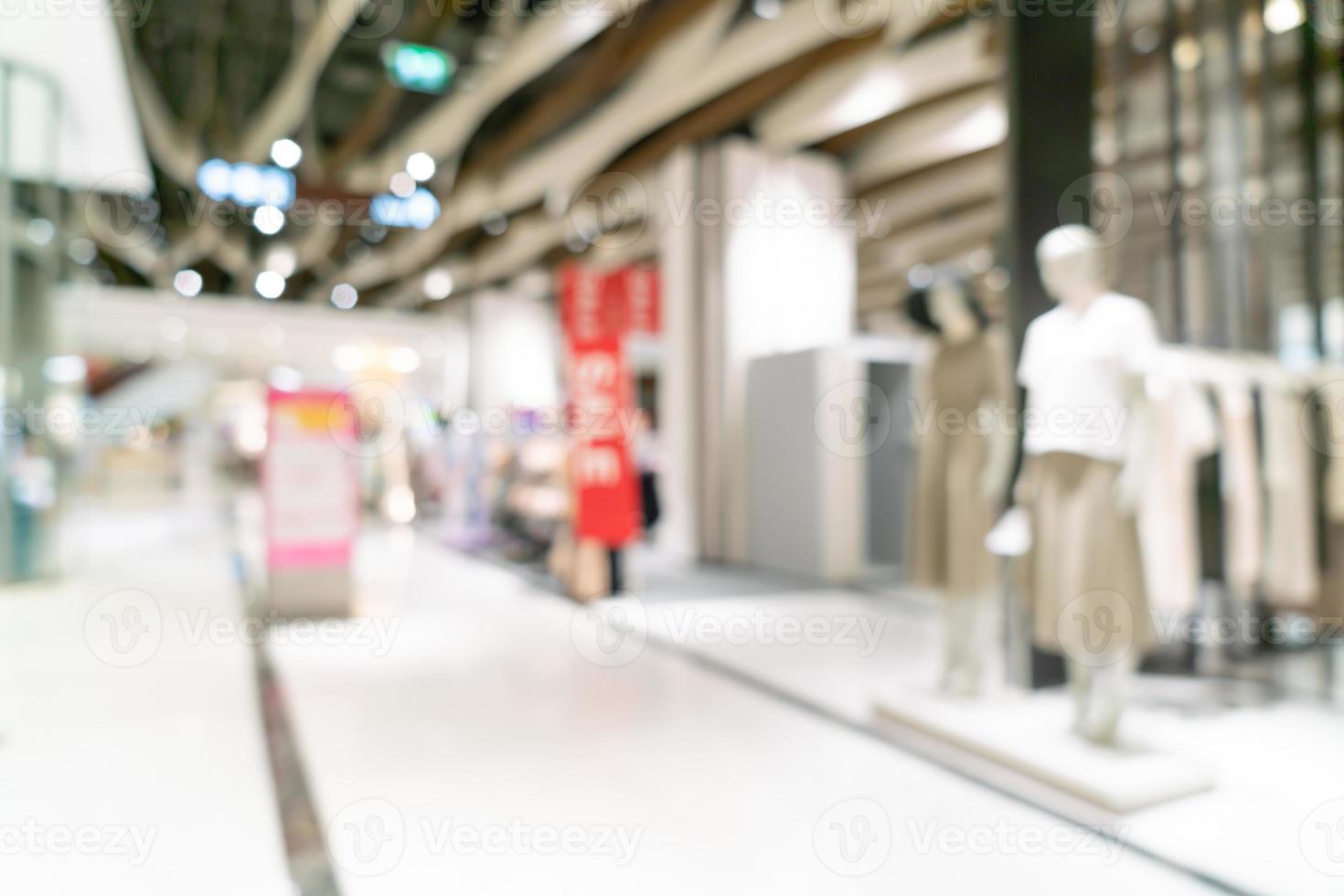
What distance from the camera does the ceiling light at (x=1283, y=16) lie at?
3344 mm

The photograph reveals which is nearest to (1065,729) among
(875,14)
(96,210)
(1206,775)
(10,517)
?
(1206,775)

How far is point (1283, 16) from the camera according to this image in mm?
3434

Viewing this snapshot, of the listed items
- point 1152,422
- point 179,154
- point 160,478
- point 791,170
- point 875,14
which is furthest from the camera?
point 160,478

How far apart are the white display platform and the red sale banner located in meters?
2.49

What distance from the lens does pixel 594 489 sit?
5.02 meters

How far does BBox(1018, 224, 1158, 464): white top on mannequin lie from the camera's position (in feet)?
7.43

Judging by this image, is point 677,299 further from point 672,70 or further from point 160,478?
point 160,478

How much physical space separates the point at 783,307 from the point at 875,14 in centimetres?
287

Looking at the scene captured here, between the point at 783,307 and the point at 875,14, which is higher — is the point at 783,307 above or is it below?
below
